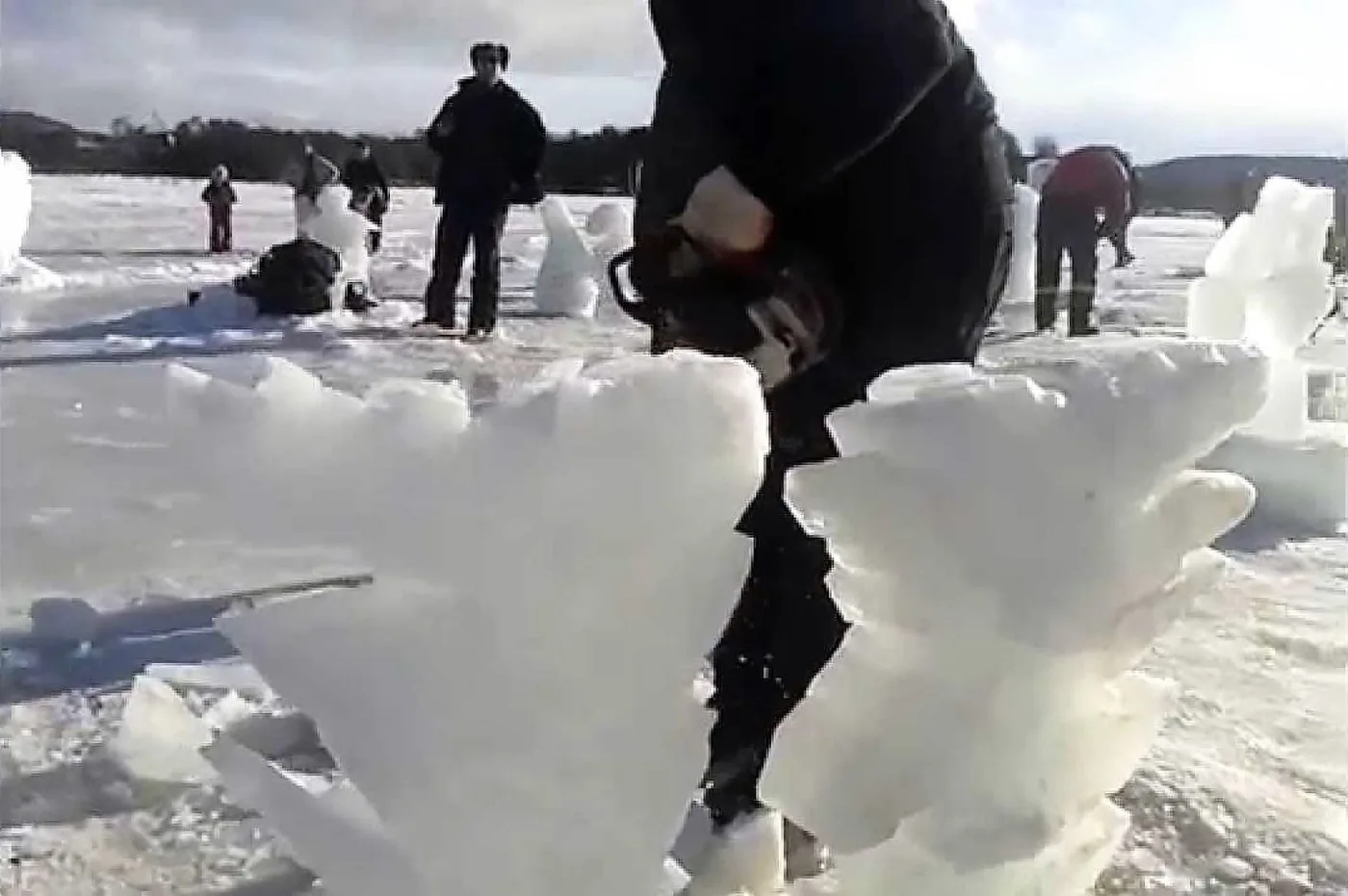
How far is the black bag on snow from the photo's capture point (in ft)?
20.8

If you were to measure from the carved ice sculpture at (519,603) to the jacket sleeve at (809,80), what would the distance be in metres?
0.39

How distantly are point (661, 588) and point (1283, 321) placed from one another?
2927 mm

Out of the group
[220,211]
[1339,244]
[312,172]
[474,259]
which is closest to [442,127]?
[474,259]

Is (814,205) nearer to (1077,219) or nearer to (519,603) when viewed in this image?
(519,603)

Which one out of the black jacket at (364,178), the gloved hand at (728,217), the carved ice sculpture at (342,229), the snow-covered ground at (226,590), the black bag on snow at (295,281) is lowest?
the snow-covered ground at (226,590)

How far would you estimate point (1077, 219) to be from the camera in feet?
23.1

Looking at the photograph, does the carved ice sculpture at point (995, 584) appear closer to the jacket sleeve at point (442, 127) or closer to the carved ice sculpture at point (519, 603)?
the carved ice sculpture at point (519, 603)

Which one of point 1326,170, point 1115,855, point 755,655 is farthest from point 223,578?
point 1326,170

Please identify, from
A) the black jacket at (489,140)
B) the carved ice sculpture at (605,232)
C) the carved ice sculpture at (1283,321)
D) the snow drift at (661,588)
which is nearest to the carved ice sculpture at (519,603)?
the snow drift at (661,588)

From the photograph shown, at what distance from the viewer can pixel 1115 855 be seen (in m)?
1.45

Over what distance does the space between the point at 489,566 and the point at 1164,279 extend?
9.83 meters

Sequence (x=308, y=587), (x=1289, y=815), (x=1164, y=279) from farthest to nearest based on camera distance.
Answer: (x=1164, y=279) → (x=308, y=587) → (x=1289, y=815)

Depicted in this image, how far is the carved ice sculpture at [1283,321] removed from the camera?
3.00 m

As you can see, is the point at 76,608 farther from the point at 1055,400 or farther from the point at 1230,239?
the point at 1230,239
